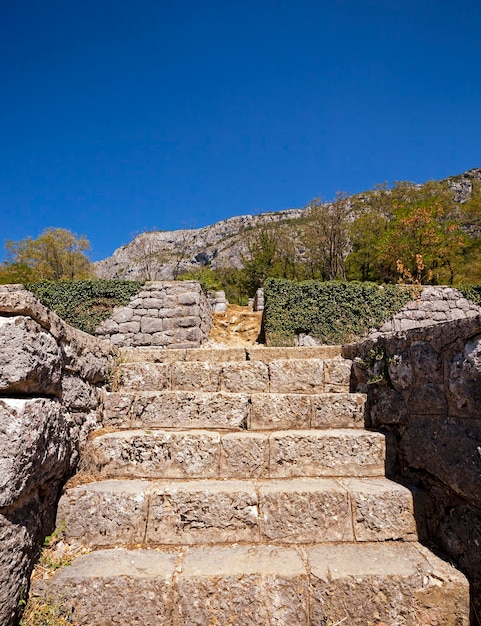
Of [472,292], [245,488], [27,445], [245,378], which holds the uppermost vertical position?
[472,292]

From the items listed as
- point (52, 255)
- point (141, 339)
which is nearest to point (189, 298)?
point (141, 339)

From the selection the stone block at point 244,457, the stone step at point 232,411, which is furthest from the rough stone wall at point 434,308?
the stone block at point 244,457

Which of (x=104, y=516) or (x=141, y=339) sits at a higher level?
(x=141, y=339)

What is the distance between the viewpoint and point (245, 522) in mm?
1944

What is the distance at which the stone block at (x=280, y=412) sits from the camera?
2.64 meters

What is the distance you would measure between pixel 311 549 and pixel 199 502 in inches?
26.9

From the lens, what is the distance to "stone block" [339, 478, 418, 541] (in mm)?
1953

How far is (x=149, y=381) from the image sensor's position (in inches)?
119

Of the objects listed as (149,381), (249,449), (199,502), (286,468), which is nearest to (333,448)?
(286,468)

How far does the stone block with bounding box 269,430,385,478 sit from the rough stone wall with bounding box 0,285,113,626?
53.7 inches

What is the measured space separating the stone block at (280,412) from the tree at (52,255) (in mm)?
23015

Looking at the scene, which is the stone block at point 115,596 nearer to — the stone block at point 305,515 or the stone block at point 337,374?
the stone block at point 305,515

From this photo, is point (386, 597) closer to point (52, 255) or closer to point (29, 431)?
point (29, 431)

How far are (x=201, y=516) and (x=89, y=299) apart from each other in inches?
348
